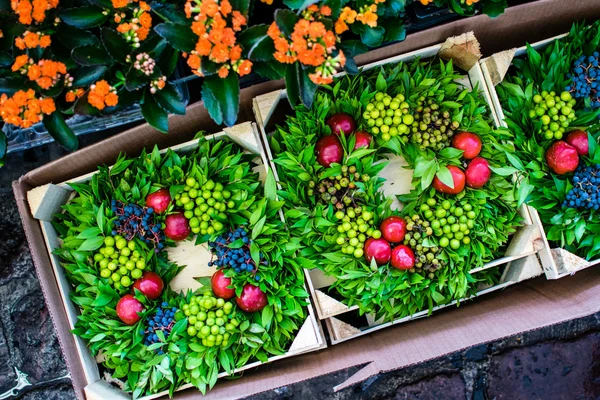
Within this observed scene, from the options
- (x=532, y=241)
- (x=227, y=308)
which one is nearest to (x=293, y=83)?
(x=227, y=308)

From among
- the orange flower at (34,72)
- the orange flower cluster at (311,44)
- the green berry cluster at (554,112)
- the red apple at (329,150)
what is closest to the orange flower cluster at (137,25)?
the orange flower at (34,72)

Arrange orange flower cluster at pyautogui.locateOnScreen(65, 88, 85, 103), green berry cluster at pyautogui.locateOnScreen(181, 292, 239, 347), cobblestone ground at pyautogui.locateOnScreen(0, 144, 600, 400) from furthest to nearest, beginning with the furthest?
cobblestone ground at pyautogui.locateOnScreen(0, 144, 600, 400) < green berry cluster at pyautogui.locateOnScreen(181, 292, 239, 347) < orange flower cluster at pyautogui.locateOnScreen(65, 88, 85, 103)

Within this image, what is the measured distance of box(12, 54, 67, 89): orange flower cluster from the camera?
1373 mm

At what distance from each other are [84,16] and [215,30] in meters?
0.43

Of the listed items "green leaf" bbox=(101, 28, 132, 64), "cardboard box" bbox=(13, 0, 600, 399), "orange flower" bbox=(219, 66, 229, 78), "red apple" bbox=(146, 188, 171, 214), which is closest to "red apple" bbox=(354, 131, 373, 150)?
"cardboard box" bbox=(13, 0, 600, 399)

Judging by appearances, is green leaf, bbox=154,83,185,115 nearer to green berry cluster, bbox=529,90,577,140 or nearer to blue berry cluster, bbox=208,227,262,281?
blue berry cluster, bbox=208,227,262,281

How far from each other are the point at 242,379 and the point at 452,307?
88 cm

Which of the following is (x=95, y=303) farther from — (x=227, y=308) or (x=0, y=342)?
(x=0, y=342)

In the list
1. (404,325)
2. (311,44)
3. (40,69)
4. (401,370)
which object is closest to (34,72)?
(40,69)

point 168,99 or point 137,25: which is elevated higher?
point 137,25

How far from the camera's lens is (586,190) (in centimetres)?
180

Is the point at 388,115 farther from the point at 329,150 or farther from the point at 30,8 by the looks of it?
the point at 30,8

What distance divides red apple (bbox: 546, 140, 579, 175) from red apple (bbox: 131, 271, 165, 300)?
148 cm

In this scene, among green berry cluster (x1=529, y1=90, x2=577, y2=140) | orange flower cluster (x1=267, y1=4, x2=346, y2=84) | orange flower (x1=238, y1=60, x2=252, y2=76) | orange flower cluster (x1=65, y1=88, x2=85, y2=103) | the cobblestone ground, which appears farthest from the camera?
the cobblestone ground
